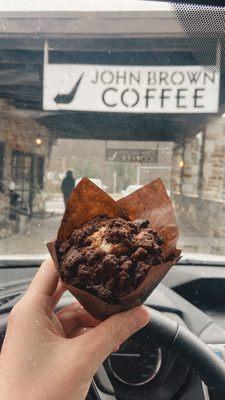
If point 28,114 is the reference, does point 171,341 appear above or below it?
below

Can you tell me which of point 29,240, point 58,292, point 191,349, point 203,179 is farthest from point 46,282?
point 203,179

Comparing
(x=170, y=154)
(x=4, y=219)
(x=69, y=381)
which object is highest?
(x=170, y=154)

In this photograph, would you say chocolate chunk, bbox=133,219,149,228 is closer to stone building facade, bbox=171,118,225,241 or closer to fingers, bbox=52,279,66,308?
fingers, bbox=52,279,66,308

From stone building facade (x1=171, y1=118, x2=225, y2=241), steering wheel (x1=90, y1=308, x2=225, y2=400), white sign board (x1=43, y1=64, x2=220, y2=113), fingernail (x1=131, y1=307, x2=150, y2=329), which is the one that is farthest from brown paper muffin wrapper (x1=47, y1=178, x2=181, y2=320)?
stone building facade (x1=171, y1=118, x2=225, y2=241)

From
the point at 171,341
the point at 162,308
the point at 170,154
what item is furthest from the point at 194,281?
the point at 170,154

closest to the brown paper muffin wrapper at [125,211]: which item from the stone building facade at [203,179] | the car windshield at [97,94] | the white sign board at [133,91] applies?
the car windshield at [97,94]

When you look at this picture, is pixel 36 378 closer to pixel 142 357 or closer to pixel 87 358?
pixel 87 358

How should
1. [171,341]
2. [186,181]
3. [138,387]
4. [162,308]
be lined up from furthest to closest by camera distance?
[186,181], [162,308], [138,387], [171,341]

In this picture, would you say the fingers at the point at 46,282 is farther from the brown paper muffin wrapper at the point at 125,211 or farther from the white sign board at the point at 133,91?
the white sign board at the point at 133,91
